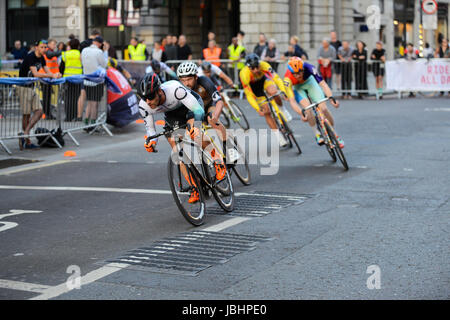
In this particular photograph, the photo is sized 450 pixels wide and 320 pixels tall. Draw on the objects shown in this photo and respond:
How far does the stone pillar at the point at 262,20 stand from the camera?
38906 mm

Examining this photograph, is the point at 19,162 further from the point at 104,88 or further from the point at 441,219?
the point at 441,219

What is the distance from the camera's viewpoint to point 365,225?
8898 millimetres

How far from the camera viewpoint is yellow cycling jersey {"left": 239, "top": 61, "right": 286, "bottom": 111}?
1438 cm

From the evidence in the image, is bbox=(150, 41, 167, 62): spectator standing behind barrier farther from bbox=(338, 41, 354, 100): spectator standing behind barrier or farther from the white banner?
the white banner

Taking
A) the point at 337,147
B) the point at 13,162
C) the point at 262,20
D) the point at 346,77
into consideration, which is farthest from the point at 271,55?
the point at 337,147

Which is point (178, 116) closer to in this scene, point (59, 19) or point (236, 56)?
point (236, 56)

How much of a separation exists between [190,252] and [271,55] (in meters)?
22.3

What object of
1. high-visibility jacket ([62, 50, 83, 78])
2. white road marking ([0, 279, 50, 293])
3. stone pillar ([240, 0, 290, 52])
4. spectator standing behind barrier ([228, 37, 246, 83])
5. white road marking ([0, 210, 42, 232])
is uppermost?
stone pillar ([240, 0, 290, 52])

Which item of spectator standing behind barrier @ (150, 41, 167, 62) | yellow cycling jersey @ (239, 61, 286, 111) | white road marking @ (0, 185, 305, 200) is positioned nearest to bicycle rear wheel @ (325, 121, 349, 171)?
yellow cycling jersey @ (239, 61, 286, 111)

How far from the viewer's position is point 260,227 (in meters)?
8.95

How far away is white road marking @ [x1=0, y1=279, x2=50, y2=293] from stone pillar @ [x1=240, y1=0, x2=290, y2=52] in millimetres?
32260

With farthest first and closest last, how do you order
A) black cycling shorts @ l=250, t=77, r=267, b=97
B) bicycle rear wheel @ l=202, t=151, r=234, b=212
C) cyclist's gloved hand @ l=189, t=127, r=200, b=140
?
black cycling shorts @ l=250, t=77, r=267, b=97 → bicycle rear wheel @ l=202, t=151, r=234, b=212 → cyclist's gloved hand @ l=189, t=127, r=200, b=140

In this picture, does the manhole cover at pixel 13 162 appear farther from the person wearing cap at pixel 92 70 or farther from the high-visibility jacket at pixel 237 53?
the high-visibility jacket at pixel 237 53

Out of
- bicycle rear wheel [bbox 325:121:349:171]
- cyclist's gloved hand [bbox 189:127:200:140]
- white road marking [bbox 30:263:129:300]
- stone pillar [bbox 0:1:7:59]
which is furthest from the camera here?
stone pillar [bbox 0:1:7:59]
